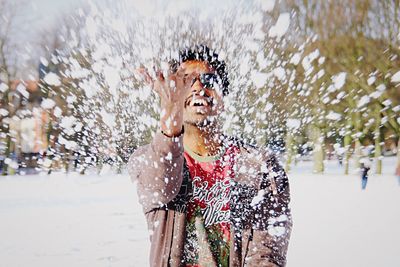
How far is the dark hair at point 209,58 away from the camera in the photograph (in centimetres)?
104

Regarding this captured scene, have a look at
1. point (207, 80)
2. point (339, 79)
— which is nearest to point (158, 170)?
point (207, 80)

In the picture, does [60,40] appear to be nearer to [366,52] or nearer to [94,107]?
[94,107]

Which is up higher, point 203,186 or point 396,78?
point 396,78

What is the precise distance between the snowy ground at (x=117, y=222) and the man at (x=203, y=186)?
0.28m

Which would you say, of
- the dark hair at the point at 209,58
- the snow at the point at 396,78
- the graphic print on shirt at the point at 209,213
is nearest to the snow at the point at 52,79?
the dark hair at the point at 209,58

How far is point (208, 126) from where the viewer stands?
102cm

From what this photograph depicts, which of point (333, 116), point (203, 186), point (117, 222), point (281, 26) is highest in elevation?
point (281, 26)

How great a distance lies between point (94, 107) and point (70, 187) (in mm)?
263

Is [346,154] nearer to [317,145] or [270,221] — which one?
[317,145]

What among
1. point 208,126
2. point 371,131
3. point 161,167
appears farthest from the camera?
point 371,131

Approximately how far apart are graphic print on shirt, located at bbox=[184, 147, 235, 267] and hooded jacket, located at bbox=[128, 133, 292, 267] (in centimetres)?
2

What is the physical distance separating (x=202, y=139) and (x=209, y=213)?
18 centimetres

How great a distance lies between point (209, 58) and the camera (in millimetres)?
1062

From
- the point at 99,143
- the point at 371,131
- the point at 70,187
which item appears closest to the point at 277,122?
the point at 371,131
